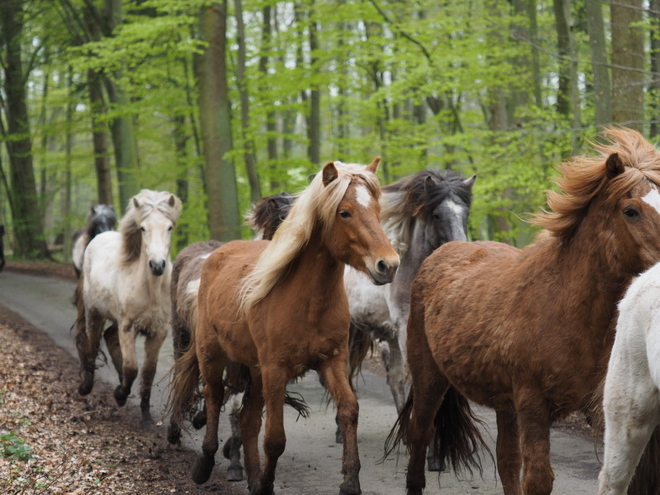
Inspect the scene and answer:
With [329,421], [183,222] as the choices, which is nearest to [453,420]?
[329,421]

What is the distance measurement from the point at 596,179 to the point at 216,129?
12393mm

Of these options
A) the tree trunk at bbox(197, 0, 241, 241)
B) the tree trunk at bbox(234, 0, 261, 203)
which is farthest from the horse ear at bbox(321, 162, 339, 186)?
the tree trunk at bbox(234, 0, 261, 203)

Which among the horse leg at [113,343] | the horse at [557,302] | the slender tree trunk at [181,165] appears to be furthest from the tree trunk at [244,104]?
the horse at [557,302]

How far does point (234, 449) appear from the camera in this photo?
6.28 metres

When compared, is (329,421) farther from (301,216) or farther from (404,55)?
(404,55)

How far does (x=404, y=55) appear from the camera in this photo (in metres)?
14.6

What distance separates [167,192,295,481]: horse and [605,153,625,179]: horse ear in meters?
3.77

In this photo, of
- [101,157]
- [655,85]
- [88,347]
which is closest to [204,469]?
[88,347]

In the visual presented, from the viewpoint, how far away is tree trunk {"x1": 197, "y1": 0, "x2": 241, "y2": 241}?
14.9 m

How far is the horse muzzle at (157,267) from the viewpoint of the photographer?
796 cm

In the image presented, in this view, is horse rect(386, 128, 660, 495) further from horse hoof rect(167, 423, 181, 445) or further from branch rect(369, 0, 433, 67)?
branch rect(369, 0, 433, 67)

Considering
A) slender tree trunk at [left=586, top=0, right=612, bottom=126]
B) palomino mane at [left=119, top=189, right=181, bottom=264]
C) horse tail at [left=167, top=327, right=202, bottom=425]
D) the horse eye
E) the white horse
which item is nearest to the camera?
the white horse

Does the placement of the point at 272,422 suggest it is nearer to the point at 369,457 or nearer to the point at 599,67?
the point at 369,457

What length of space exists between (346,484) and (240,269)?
2.08 meters
